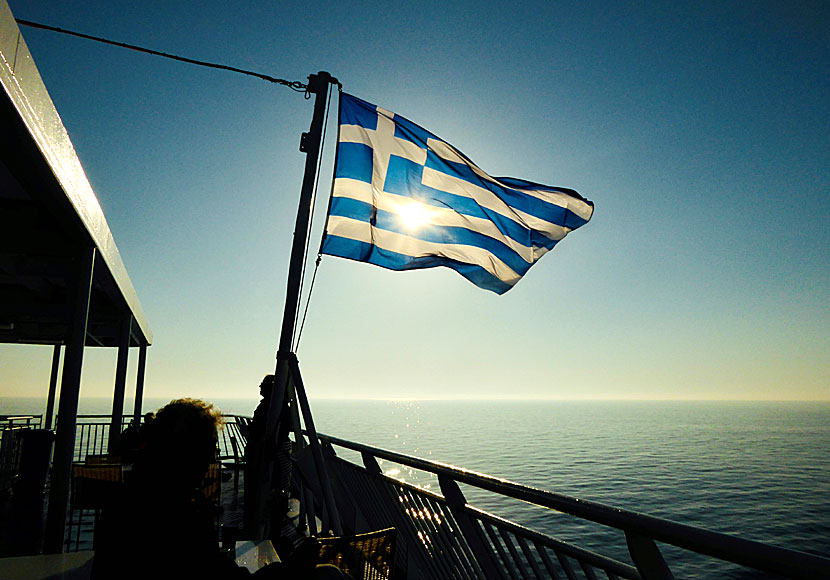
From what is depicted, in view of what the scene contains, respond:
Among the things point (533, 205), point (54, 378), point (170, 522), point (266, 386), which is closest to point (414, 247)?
point (533, 205)

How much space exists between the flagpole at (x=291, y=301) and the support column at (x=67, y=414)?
260cm

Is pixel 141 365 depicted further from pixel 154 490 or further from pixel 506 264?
pixel 154 490

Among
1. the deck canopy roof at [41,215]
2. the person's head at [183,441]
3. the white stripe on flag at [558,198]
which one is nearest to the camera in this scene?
the person's head at [183,441]

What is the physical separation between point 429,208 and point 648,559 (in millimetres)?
4400

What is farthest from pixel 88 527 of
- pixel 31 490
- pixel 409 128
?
pixel 409 128

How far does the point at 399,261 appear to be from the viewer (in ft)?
17.1

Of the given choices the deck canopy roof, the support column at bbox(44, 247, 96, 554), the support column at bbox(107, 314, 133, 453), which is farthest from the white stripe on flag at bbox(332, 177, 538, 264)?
the support column at bbox(107, 314, 133, 453)

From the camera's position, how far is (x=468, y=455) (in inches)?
1713

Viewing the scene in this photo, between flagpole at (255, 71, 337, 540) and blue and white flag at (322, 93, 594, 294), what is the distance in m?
0.33

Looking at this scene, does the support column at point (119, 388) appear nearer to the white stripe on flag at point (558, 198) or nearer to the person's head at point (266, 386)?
the person's head at point (266, 386)

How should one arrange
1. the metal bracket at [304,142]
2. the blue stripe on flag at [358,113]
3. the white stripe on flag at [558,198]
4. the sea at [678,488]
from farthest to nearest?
the sea at [678,488] < the white stripe on flag at [558,198] < the blue stripe on flag at [358,113] < the metal bracket at [304,142]

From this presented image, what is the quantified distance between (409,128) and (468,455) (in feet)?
137

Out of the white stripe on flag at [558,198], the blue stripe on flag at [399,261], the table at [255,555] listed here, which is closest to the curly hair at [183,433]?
the table at [255,555]

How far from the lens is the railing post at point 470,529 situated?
8.93ft
